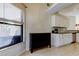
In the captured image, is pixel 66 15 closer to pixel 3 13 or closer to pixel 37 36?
pixel 37 36

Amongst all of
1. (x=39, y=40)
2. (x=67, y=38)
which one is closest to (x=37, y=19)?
(x=39, y=40)

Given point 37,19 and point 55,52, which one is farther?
point 37,19

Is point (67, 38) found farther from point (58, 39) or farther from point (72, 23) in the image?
point (72, 23)

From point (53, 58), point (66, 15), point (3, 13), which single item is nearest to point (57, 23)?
point (66, 15)

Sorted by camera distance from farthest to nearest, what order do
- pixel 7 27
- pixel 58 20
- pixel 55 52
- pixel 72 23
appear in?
pixel 72 23
pixel 58 20
pixel 55 52
pixel 7 27

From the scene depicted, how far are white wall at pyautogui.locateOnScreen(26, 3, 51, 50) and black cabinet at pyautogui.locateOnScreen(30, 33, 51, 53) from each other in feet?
0.99

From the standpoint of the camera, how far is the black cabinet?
195 inches

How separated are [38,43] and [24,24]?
1.16 metres

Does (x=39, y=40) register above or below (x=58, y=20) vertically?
below

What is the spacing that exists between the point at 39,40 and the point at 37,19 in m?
→ 1.08

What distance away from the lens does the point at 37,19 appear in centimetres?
564

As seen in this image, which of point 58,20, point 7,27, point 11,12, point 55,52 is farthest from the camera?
point 58,20

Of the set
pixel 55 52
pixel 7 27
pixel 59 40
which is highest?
pixel 7 27

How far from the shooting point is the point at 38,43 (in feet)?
17.4
